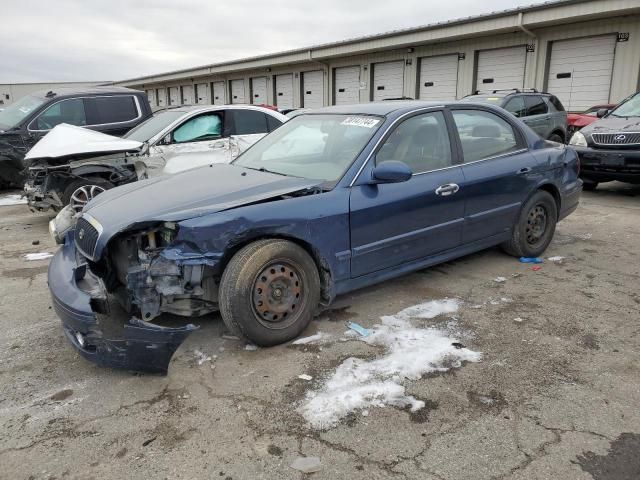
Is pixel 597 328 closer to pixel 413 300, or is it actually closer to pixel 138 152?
pixel 413 300

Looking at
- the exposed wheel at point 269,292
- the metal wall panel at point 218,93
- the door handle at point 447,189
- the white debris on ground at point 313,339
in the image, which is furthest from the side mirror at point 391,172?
the metal wall panel at point 218,93

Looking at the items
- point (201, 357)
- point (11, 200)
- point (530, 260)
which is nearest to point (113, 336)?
point (201, 357)

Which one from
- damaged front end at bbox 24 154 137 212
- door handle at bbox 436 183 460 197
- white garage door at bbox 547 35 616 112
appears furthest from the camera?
Result: white garage door at bbox 547 35 616 112

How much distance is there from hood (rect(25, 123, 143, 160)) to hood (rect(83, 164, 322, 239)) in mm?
3109

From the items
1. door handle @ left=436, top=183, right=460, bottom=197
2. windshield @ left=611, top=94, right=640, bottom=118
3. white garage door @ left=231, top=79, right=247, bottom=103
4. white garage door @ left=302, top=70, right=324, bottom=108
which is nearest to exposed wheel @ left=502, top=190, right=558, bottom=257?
door handle @ left=436, top=183, right=460, bottom=197

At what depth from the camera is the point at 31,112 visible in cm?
873

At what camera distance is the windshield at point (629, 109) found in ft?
28.2

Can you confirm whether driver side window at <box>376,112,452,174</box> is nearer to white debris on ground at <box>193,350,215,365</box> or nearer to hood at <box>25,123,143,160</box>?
white debris on ground at <box>193,350,215,365</box>

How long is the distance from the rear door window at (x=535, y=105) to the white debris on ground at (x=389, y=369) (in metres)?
8.84

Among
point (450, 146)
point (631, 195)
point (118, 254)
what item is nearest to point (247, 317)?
point (118, 254)

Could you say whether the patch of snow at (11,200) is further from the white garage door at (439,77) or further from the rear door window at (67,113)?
the white garage door at (439,77)

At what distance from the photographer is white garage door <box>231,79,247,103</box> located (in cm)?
3109

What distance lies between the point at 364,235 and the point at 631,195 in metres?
7.38

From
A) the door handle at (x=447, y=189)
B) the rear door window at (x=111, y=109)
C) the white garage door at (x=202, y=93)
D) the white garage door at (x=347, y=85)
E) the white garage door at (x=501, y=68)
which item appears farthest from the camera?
the white garage door at (x=202, y=93)
